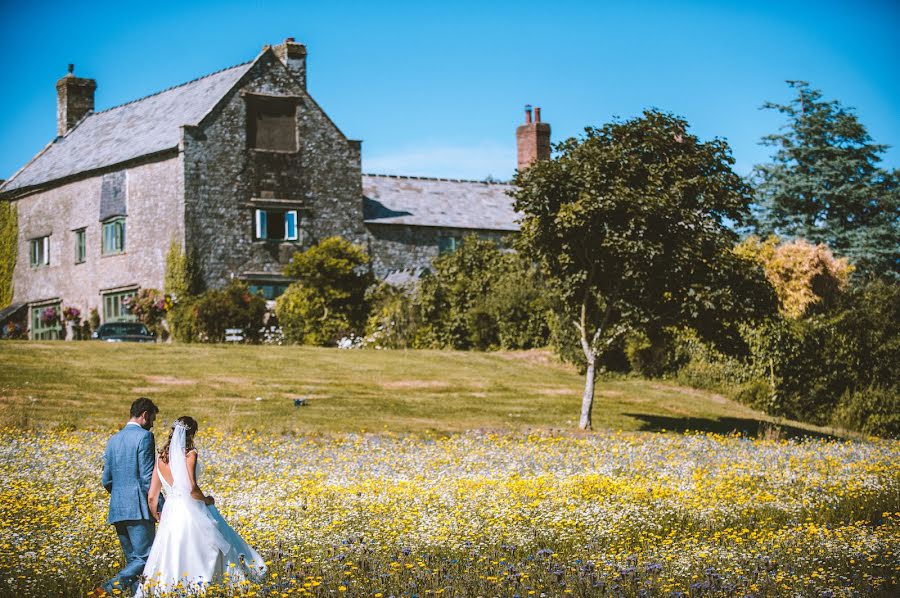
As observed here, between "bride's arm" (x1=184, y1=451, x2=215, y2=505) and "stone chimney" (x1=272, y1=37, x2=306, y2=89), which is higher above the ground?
"stone chimney" (x1=272, y1=37, x2=306, y2=89)

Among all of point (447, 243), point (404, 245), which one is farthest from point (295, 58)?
point (447, 243)

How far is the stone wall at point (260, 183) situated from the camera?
39.1 m

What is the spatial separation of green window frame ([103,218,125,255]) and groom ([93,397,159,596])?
3357 centimetres

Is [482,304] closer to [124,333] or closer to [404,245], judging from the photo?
[404,245]

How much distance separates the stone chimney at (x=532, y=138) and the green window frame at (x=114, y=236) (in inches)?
727

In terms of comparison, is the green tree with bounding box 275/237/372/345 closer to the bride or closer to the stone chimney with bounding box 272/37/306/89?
the stone chimney with bounding box 272/37/306/89

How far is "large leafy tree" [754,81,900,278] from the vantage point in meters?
45.9

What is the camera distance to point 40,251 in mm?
45312

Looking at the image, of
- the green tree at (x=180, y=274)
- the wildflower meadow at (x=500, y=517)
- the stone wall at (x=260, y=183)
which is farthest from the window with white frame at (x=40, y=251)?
the wildflower meadow at (x=500, y=517)

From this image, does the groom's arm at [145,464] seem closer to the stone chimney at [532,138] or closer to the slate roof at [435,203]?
the slate roof at [435,203]

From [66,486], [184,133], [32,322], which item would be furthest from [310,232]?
[66,486]

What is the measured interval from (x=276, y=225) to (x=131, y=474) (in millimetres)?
32072

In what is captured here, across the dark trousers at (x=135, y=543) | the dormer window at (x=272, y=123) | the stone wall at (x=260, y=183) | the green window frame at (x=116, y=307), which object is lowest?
the dark trousers at (x=135, y=543)

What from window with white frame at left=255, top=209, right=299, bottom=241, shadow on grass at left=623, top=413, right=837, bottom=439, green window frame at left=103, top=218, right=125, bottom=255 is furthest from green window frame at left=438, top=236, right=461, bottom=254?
shadow on grass at left=623, top=413, right=837, bottom=439
